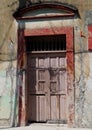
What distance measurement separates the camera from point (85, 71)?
1294 centimetres

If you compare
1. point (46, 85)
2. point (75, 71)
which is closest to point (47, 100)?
point (46, 85)

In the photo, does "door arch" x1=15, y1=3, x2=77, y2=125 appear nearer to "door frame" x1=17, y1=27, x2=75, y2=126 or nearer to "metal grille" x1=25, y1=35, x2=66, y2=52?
"door frame" x1=17, y1=27, x2=75, y2=126

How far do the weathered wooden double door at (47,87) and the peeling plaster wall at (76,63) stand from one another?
0.54 m

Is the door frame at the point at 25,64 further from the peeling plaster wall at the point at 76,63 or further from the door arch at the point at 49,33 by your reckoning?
the peeling plaster wall at the point at 76,63

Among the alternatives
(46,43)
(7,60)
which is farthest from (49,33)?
(7,60)

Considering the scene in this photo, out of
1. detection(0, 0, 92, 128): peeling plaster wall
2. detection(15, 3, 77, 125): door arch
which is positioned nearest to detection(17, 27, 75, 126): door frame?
detection(15, 3, 77, 125): door arch

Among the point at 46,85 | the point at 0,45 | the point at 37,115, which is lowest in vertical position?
the point at 37,115

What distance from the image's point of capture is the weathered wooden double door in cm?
1341

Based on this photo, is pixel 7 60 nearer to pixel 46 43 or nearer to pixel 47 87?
pixel 46 43

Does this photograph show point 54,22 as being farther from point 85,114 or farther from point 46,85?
point 85,114

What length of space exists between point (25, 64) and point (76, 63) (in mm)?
1702

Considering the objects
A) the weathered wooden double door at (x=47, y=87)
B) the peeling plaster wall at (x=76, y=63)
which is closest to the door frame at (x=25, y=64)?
the peeling plaster wall at (x=76, y=63)

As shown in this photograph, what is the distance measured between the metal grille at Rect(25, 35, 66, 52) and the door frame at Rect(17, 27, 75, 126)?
213 millimetres

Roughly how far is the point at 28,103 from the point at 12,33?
233 cm
